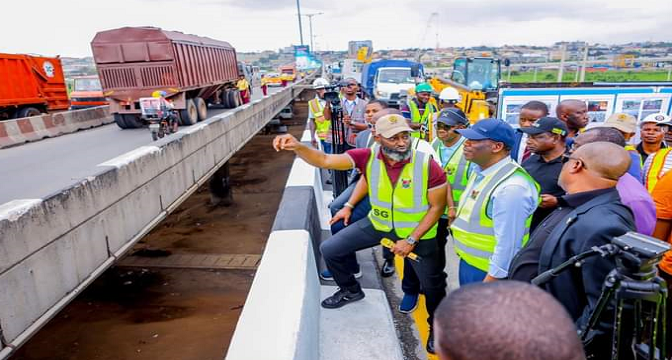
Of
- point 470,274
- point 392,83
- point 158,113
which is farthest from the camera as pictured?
point 392,83

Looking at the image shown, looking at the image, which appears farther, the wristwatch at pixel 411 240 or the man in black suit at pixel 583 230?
the wristwatch at pixel 411 240

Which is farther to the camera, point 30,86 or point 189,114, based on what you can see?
point 30,86

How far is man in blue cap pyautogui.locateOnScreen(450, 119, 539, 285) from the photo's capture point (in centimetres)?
244

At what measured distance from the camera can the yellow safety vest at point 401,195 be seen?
9.99 feet

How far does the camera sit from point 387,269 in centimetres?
450

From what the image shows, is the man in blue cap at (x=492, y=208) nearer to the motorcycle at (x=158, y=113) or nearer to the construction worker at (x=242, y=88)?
the motorcycle at (x=158, y=113)

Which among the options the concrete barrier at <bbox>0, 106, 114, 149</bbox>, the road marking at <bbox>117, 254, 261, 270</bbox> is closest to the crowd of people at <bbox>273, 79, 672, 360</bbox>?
the road marking at <bbox>117, 254, 261, 270</bbox>

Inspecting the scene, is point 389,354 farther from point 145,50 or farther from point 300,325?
point 145,50

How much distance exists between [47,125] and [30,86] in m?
5.03

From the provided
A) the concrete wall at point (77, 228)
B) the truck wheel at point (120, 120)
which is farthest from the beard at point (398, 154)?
the truck wheel at point (120, 120)

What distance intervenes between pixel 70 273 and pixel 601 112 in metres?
7.11

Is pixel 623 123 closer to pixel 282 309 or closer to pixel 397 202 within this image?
pixel 397 202

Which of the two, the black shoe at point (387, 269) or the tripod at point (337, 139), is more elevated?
the tripod at point (337, 139)

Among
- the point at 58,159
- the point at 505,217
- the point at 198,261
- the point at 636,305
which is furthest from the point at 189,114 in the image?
the point at 636,305
